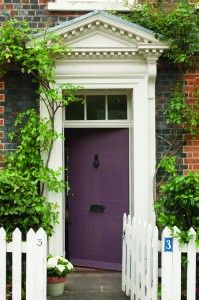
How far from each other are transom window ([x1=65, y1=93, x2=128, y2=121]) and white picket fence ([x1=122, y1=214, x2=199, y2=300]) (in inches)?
92.5

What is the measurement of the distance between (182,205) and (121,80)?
2.93m

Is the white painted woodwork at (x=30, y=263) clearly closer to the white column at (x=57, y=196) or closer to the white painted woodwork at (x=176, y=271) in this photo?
the white painted woodwork at (x=176, y=271)

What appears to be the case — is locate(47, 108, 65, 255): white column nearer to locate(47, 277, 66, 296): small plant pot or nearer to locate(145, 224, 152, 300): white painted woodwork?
locate(47, 277, 66, 296): small plant pot

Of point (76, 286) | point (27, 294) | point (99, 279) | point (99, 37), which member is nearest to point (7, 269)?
point (27, 294)

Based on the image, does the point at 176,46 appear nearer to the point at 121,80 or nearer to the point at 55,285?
the point at 121,80

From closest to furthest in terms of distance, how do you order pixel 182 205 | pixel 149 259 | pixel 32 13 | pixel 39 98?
pixel 182 205 → pixel 149 259 → pixel 39 98 → pixel 32 13

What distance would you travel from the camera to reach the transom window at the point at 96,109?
8.08 m

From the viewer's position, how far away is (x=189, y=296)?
17.0ft

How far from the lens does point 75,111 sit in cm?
809

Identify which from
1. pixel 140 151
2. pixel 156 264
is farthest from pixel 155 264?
pixel 140 151

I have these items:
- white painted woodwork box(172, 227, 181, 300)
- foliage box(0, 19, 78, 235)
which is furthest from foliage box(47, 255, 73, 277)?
white painted woodwork box(172, 227, 181, 300)

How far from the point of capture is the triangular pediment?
7320 millimetres

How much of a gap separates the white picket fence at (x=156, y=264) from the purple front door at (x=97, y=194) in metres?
1.83

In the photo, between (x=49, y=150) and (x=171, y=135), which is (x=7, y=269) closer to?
(x=49, y=150)
